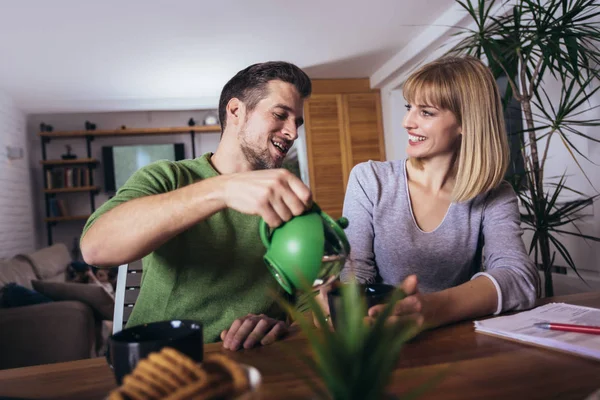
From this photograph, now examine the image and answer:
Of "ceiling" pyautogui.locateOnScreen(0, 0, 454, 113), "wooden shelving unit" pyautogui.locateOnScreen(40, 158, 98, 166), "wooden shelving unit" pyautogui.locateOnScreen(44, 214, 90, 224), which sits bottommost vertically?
"wooden shelving unit" pyautogui.locateOnScreen(44, 214, 90, 224)

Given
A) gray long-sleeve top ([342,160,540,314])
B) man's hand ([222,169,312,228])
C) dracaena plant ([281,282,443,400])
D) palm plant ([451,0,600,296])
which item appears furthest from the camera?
palm plant ([451,0,600,296])

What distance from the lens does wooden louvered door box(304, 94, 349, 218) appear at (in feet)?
20.1

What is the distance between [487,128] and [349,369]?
3.79 ft

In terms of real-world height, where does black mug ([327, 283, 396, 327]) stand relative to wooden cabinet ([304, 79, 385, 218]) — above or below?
below

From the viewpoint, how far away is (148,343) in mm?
537

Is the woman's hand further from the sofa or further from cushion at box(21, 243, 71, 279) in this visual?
cushion at box(21, 243, 71, 279)

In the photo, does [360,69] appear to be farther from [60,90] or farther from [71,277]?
[71,277]

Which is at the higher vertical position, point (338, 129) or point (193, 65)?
point (193, 65)

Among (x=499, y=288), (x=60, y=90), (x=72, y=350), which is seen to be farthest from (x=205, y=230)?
(x=60, y=90)

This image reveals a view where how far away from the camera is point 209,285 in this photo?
119 cm

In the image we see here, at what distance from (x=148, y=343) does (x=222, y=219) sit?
694mm

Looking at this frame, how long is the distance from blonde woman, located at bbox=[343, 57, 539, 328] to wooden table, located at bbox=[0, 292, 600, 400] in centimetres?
44

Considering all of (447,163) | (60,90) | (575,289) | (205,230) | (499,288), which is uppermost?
(60,90)

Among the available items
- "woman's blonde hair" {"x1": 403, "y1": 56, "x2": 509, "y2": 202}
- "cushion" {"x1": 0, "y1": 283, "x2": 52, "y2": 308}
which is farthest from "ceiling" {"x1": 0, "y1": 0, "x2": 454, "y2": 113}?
"woman's blonde hair" {"x1": 403, "y1": 56, "x2": 509, "y2": 202}
